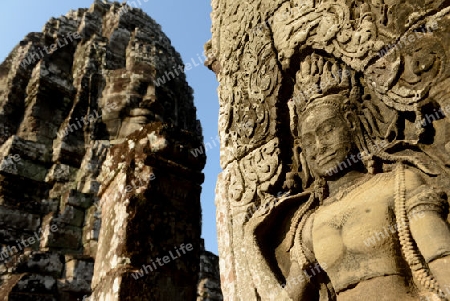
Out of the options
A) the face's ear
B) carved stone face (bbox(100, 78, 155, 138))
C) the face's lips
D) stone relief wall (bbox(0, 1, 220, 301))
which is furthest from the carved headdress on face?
carved stone face (bbox(100, 78, 155, 138))

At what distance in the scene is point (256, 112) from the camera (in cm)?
291

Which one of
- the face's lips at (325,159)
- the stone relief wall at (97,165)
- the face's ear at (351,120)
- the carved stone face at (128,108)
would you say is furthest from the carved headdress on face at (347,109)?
the carved stone face at (128,108)

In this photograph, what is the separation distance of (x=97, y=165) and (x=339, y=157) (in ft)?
29.7

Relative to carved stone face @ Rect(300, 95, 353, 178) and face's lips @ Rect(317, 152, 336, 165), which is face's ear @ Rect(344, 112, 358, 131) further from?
face's lips @ Rect(317, 152, 336, 165)

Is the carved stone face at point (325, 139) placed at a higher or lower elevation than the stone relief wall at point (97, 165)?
lower

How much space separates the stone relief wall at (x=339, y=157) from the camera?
1.86 metres

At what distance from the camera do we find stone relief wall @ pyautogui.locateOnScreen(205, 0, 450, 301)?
1856 millimetres

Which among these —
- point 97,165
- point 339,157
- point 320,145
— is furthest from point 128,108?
point 339,157


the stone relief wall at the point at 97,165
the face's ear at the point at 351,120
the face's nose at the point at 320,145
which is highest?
the stone relief wall at the point at 97,165

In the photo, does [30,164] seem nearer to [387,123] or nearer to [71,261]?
[71,261]

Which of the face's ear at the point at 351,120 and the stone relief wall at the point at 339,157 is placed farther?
the face's ear at the point at 351,120

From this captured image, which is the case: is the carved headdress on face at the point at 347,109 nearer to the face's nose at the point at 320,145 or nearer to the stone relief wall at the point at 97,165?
the face's nose at the point at 320,145

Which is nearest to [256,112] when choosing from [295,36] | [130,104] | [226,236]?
[295,36]

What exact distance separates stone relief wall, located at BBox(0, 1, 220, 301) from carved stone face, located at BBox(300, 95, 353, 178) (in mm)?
1917
